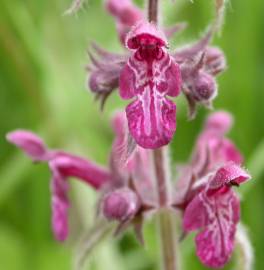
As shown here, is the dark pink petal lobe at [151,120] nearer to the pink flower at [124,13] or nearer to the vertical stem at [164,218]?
the vertical stem at [164,218]

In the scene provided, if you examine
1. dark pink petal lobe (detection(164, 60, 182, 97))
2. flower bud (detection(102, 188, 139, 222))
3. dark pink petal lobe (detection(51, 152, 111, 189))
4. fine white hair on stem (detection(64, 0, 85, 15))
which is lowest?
flower bud (detection(102, 188, 139, 222))

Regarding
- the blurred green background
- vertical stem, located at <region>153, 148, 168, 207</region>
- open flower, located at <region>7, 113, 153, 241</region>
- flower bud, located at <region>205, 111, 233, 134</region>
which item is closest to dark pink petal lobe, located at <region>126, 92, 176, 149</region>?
open flower, located at <region>7, 113, 153, 241</region>

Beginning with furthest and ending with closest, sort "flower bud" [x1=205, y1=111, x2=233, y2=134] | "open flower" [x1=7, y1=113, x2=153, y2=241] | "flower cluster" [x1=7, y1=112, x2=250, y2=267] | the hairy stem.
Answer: "flower bud" [x1=205, y1=111, x2=233, y2=134]
the hairy stem
"open flower" [x1=7, y1=113, x2=153, y2=241]
"flower cluster" [x1=7, y1=112, x2=250, y2=267]

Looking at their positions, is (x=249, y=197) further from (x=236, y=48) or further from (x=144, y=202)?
(x=144, y=202)

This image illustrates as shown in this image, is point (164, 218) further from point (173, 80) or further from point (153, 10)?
point (153, 10)

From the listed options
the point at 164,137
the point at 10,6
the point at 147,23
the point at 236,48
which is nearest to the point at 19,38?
the point at 10,6

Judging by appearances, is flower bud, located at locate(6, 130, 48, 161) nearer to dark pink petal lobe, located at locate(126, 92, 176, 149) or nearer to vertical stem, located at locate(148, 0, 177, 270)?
vertical stem, located at locate(148, 0, 177, 270)
